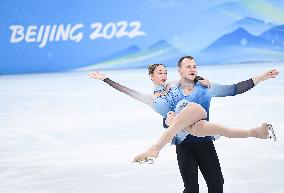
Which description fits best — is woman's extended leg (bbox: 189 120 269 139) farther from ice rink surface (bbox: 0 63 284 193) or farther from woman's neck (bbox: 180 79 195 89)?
ice rink surface (bbox: 0 63 284 193)

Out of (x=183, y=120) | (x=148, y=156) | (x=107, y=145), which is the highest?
(x=107, y=145)

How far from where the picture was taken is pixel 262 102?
24.2 feet

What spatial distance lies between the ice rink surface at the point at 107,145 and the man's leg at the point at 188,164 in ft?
3.00

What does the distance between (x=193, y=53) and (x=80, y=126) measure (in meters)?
8.23

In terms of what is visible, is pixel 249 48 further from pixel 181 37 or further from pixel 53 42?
pixel 53 42

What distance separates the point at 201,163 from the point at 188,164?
0.06m

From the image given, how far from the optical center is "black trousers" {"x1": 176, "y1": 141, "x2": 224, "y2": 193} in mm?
2594

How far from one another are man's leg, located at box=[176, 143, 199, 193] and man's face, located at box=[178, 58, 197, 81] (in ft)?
1.21

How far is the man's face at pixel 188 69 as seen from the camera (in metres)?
2.37

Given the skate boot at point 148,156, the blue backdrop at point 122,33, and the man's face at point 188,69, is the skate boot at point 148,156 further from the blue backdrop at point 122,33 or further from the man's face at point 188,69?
the blue backdrop at point 122,33

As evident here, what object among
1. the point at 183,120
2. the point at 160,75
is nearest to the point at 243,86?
the point at 160,75

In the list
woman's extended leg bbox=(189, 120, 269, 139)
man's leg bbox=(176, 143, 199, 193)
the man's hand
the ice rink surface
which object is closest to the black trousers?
man's leg bbox=(176, 143, 199, 193)

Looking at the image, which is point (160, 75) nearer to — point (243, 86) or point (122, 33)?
point (243, 86)

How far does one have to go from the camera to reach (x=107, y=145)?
515cm
